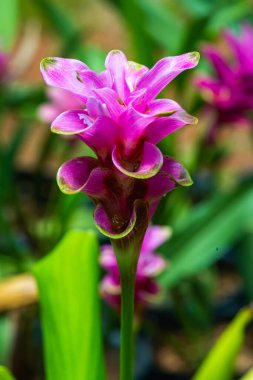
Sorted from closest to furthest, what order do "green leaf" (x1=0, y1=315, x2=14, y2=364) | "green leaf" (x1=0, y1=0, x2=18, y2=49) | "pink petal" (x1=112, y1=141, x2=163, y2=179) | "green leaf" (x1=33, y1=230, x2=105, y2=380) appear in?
"pink petal" (x1=112, y1=141, x2=163, y2=179)
"green leaf" (x1=33, y1=230, x2=105, y2=380)
"green leaf" (x1=0, y1=315, x2=14, y2=364)
"green leaf" (x1=0, y1=0, x2=18, y2=49)

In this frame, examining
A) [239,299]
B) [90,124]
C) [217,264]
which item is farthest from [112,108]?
[217,264]

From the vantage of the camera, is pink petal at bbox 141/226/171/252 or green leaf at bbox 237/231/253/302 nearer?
pink petal at bbox 141/226/171/252

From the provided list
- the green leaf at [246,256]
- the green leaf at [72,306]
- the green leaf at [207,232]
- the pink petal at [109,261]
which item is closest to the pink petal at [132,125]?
the green leaf at [72,306]

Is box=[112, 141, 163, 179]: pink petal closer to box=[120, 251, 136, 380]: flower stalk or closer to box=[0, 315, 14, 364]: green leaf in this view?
box=[120, 251, 136, 380]: flower stalk

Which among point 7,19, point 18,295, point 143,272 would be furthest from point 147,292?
point 7,19

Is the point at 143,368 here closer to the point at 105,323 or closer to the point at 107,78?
the point at 105,323

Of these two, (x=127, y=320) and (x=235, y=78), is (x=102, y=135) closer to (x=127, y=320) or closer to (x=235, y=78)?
(x=127, y=320)

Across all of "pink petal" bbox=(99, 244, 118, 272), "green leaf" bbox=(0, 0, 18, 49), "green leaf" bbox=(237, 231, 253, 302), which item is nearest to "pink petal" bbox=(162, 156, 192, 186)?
"pink petal" bbox=(99, 244, 118, 272)

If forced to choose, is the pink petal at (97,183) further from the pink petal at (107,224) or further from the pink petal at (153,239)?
the pink petal at (153,239)
